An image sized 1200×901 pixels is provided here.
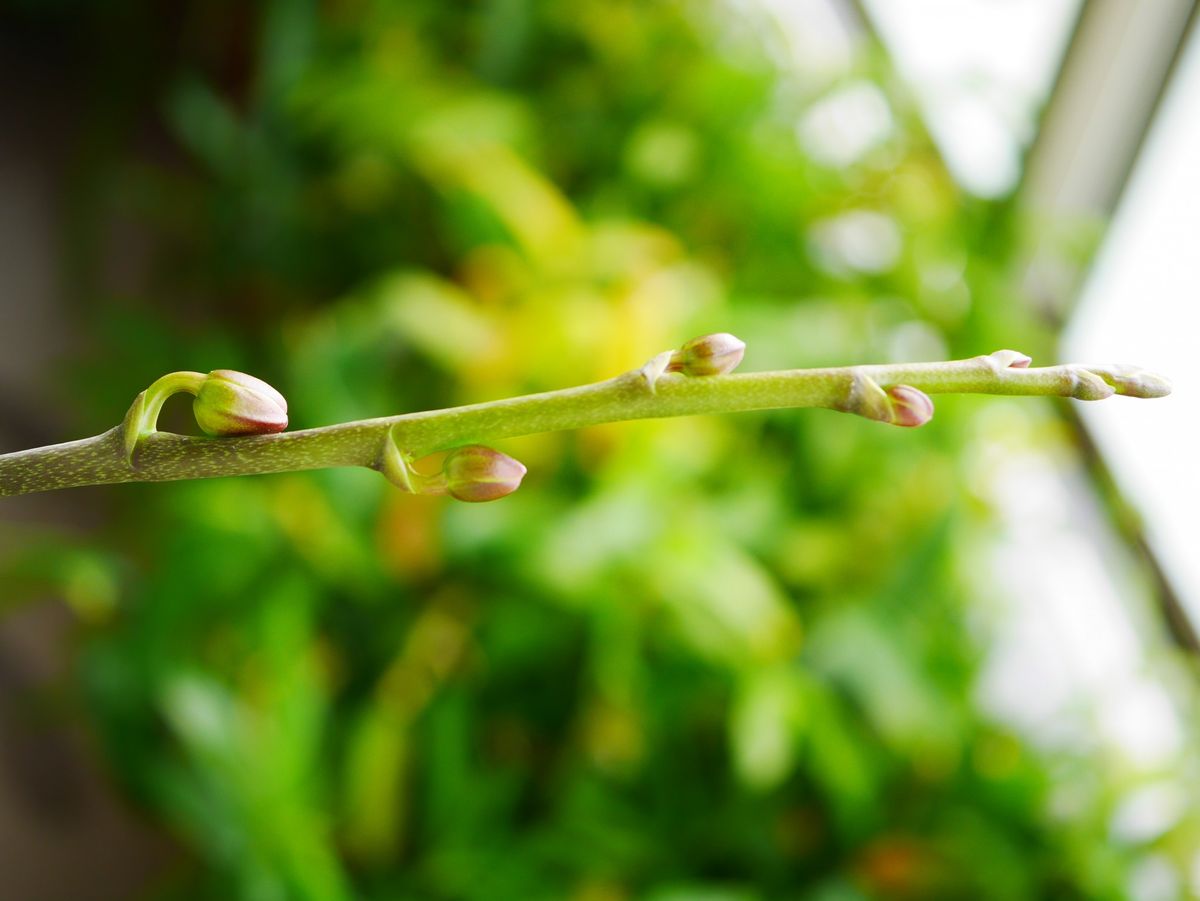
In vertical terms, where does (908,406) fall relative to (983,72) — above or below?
below

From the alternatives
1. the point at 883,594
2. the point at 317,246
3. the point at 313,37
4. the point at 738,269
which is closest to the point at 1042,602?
the point at 883,594

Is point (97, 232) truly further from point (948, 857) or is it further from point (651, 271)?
point (948, 857)

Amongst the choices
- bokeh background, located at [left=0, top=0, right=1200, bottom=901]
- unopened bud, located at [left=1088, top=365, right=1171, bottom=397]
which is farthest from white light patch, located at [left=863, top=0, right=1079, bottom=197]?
unopened bud, located at [left=1088, top=365, right=1171, bottom=397]

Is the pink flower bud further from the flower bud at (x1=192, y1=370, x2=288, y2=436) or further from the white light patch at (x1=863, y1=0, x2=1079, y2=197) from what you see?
the white light patch at (x1=863, y1=0, x2=1079, y2=197)

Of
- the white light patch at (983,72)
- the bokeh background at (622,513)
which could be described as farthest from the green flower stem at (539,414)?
the white light patch at (983,72)

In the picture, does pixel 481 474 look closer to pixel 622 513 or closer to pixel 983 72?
pixel 622 513

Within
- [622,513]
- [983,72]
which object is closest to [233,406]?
[622,513]
